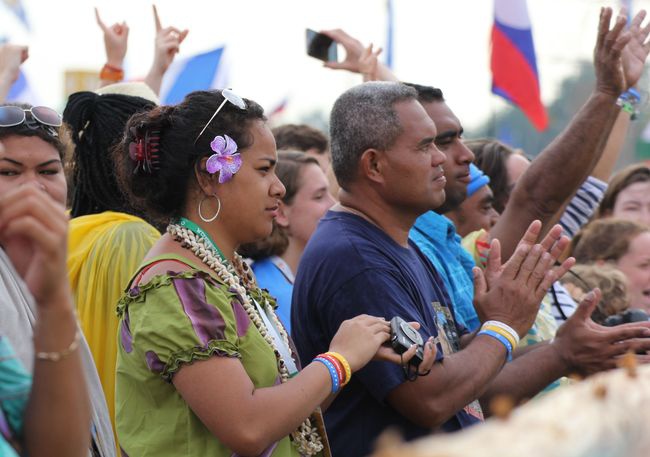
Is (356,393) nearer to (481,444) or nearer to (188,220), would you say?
(188,220)

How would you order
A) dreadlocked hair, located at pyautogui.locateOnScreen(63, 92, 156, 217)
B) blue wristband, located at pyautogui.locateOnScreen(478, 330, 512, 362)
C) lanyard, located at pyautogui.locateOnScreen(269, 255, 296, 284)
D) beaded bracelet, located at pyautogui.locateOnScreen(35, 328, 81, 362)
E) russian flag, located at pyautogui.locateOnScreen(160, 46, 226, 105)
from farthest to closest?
russian flag, located at pyautogui.locateOnScreen(160, 46, 226, 105) < lanyard, located at pyautogui.locateOnScreen(269, 255, 296, 284) < dreadlocked hair, located at pyautogui.locateOnScreen(63, 92, 156, 217) < blue wristband, located at pyautogui.locateOnScreen(478, 330, 512, 362) < beaded bracelet, located at pyautogui.locateOnScreen(35, 328, 81, 362)

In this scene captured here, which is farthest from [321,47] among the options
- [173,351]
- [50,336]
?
[50,336]

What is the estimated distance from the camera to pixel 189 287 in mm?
2922

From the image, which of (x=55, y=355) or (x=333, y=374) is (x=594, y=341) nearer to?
(x=333, y=374)

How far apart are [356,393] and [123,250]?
1077 millimetres

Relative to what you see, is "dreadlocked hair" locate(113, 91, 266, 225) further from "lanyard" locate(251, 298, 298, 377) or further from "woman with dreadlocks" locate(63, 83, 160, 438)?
"woman with dreadlocks" locate(63, 83, 160, 438)

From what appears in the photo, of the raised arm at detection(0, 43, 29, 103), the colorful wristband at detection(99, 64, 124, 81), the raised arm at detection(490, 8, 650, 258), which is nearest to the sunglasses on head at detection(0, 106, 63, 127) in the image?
the raised arm at detection(0, 43, 29, 103)

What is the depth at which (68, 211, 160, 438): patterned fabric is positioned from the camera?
383cm

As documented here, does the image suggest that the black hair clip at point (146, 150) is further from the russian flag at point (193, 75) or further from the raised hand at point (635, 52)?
the russian flag at point (193, 75)

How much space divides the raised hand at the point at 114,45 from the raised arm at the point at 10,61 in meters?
0.66

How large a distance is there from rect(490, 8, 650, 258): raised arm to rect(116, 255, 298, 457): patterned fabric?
2001 mm

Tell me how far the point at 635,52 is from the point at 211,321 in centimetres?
288

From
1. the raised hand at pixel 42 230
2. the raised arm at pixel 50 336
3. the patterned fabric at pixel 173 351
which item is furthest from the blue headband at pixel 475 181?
the raised hand at pixel 42 230

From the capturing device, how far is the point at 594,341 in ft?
12.6
